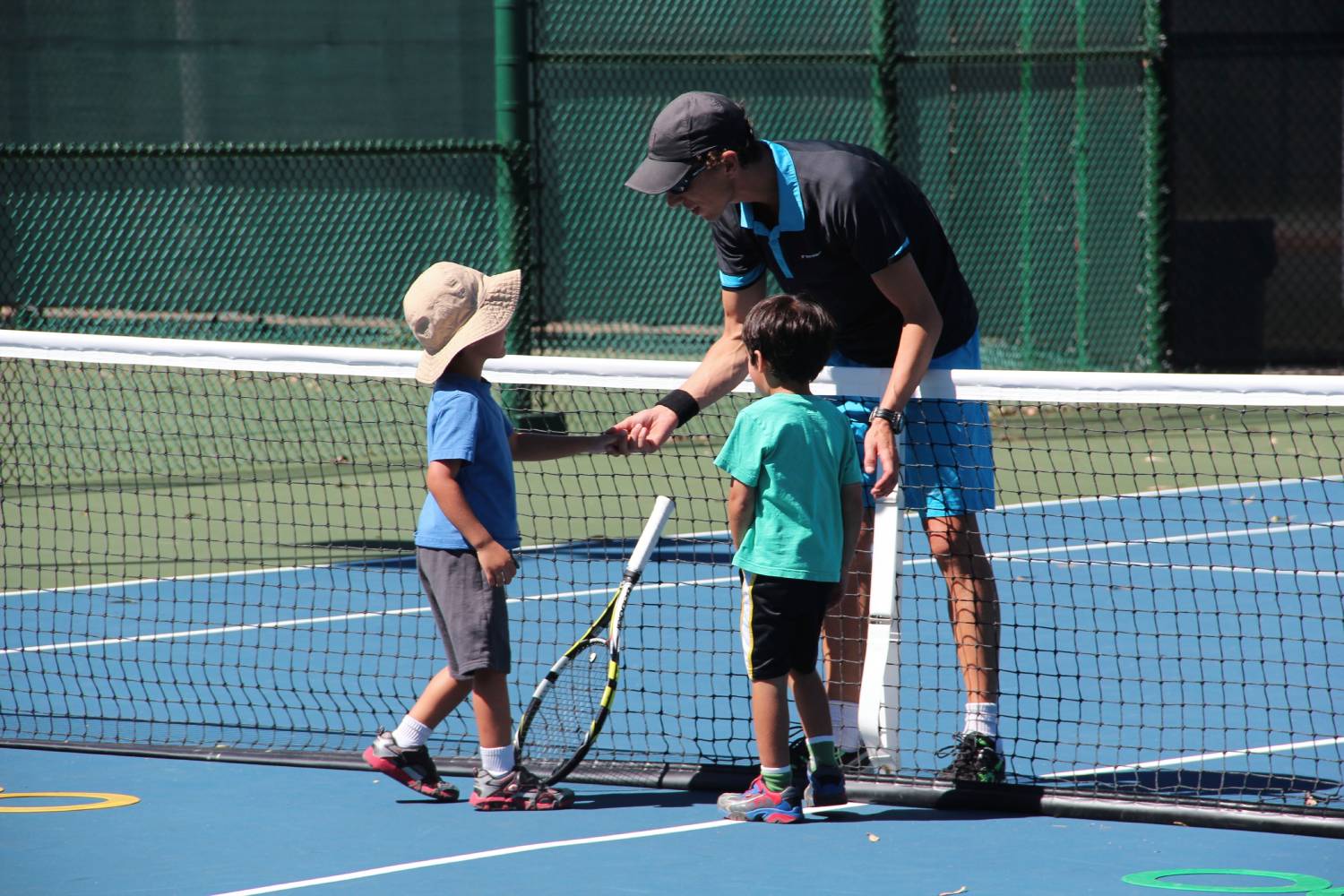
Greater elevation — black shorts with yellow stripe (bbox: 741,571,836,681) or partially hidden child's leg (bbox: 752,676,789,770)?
black shorts with yellow stripe (bbox: 741,571,836,681)

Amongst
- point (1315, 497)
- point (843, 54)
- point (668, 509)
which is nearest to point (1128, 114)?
point (843, 54)

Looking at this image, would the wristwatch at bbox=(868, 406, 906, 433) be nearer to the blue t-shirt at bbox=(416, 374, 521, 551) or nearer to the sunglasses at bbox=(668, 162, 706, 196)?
the sunglasses at bbox=(668, 162, 706, 196)

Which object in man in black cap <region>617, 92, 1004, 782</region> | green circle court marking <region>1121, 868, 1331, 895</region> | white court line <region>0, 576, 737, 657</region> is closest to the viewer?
green circle court marking <region>1121, 868, 1331, 895</region>

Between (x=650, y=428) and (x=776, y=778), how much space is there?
86cm

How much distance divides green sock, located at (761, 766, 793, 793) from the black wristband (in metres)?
0.84

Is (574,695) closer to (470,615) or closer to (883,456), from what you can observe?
(470,615)

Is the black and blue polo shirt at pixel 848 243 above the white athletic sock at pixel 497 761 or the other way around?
above

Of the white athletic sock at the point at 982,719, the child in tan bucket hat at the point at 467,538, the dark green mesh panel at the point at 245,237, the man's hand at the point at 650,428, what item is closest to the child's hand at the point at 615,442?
the man's hand at the point at 650,428

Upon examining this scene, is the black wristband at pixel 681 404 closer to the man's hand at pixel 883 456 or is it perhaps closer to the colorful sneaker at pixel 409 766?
the man's hand at pixel 883 456

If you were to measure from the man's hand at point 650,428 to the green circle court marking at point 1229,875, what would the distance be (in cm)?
145

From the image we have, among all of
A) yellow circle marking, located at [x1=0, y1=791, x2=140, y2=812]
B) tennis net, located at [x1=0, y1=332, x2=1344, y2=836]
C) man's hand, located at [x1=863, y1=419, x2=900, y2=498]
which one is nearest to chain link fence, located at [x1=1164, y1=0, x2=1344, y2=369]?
tennis net, located at [x1=0, y1=332, x2=1344, y2=836]

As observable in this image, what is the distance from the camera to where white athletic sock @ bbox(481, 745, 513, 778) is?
4727mm

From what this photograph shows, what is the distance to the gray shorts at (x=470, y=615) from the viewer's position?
466 centimetres

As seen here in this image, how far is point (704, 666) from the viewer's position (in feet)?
21.2
